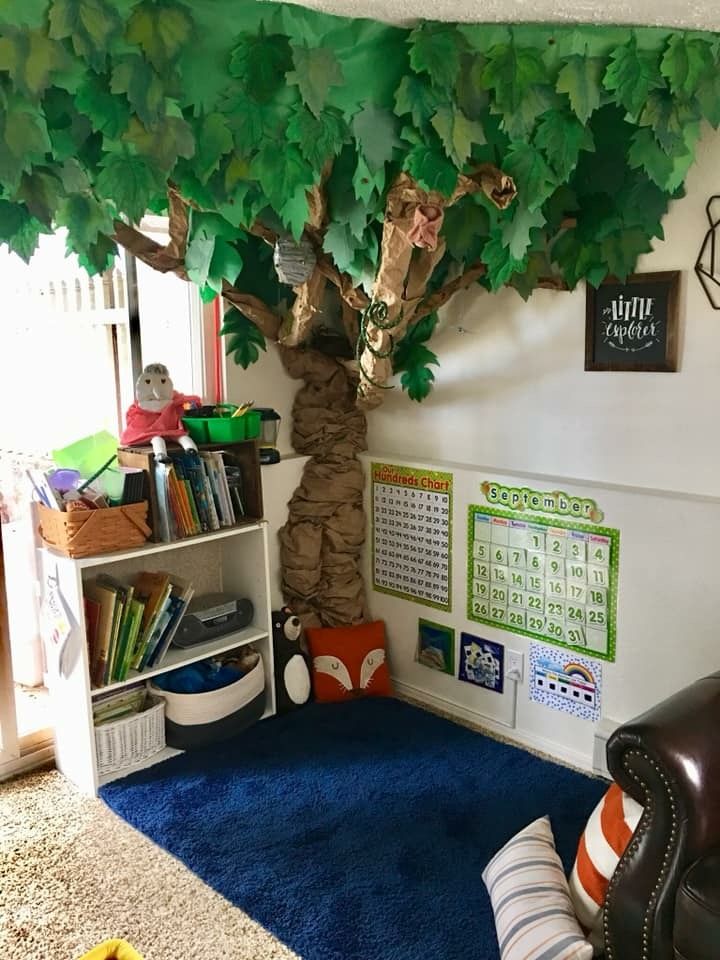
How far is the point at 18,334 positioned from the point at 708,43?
228cm

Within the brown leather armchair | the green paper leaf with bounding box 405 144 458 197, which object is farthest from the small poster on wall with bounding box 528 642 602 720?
the green paper leaf with bounding box 405 144 458 197

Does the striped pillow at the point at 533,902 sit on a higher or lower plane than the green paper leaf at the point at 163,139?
lower

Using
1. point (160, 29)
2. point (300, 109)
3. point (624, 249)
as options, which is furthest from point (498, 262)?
point (160, 29)

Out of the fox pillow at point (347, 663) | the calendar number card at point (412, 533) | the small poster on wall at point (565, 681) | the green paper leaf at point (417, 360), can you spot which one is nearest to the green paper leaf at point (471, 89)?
the green paper leaf at point (417, 360)

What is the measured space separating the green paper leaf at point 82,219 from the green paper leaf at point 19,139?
13.8 inches

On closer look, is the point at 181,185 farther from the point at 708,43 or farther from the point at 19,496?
the point at 19,496

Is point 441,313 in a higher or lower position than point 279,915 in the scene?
higher

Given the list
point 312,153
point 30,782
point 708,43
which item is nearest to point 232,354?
point 312,153

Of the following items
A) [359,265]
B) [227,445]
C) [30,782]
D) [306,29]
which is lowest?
[30,782]

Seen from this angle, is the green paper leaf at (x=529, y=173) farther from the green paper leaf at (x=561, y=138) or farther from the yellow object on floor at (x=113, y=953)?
the yellow object on floor at (x=113, y=953)

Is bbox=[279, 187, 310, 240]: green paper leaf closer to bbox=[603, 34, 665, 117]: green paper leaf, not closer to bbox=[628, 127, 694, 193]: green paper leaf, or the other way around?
bbox=[603, 34, 665, 117]: green paper leaf

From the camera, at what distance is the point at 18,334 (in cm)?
287

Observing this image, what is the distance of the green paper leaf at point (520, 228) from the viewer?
2119mm

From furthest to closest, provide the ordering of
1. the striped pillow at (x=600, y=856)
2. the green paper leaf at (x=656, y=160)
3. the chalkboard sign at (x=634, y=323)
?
1. the chalkboard sign at (x=634, y=323)
2. the green paper leaf at (x=656, y=160)
3. the striped pillow at (x=600, y=856)
